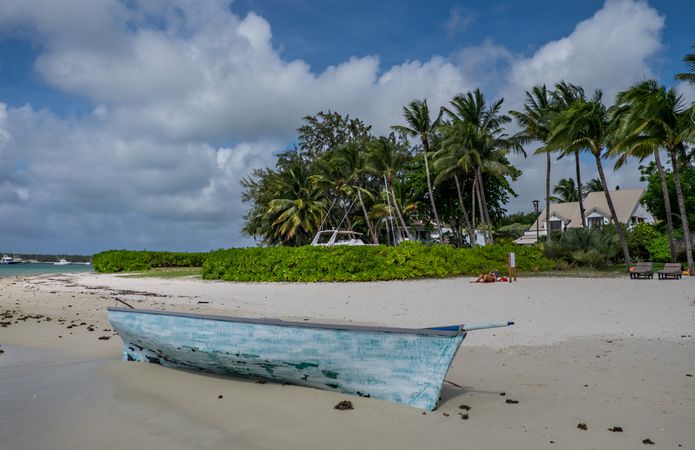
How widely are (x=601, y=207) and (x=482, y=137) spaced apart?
23895mm

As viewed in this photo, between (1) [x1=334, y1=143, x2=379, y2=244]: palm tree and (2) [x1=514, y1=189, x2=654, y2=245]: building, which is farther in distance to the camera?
(2) [x1=514, y1=189, x2=654, y2=245]: building

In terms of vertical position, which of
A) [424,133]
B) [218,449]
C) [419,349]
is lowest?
[218,449]

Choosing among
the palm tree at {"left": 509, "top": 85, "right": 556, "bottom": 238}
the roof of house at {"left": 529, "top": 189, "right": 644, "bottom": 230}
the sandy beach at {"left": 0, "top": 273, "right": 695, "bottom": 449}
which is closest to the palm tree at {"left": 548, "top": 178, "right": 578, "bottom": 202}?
the roof of house at {"left": 529, "top": 189, "right": 644, "bottom": 230}

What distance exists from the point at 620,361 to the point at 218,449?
17.2 feet

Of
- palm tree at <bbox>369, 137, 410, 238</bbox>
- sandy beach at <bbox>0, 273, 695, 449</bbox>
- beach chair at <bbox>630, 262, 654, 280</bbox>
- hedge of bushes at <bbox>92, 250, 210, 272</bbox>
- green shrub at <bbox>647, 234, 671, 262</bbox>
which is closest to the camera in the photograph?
sandy beach at <bbox>0, 273, 695, 449</bbox>

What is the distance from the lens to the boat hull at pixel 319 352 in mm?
4938

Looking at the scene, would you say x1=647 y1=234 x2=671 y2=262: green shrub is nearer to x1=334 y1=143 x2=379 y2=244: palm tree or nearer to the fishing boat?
x1=334 y1=143 x2=379 y2=244: palm tree

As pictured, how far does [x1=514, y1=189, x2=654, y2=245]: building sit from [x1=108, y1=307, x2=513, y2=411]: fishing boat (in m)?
45.4

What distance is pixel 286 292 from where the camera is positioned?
17.1 m

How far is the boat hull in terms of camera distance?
4938mm

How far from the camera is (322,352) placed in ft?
17.5

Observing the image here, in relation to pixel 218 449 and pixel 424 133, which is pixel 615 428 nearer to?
pixel 218 449

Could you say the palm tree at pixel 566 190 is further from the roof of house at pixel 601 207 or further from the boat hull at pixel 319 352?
the boat hull at pixel 319 352

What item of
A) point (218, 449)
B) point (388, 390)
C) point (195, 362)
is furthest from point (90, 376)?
point (388, 390)
